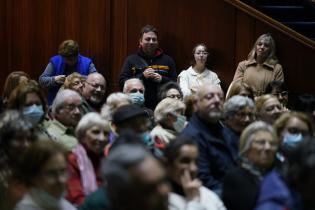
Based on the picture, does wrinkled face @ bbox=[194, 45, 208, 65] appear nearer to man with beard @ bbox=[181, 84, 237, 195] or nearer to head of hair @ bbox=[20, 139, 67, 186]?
man with beard @ bbox=[181, 84, 237, 195]

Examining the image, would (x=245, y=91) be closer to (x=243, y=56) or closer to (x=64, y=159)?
(x=243, y=56)

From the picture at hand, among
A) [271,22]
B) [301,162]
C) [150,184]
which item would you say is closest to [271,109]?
[301,162]

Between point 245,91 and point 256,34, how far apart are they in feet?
5.76

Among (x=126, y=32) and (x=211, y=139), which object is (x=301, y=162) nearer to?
(x=211, y=139)

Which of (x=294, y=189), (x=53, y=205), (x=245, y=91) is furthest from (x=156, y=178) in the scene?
(x=245, y=91)

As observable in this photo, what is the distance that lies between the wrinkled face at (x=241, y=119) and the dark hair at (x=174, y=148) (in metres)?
1.16

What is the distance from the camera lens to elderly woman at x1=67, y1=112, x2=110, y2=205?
331cm

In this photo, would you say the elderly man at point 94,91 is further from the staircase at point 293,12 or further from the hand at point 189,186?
the staircase at point 293,12

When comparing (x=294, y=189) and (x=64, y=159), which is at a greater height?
(x=64, y=159)

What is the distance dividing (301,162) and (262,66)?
3559 mm

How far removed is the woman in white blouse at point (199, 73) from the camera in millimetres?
6336

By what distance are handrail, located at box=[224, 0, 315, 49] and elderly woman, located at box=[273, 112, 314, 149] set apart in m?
2.65

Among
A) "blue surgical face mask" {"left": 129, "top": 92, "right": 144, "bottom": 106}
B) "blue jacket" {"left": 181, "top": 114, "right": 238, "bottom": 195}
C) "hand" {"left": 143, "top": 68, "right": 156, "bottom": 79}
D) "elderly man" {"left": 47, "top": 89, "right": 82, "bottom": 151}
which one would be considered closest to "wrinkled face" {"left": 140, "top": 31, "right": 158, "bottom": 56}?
"hand" {"left": 143, "top": 68, "right": 156, "bottom": 79}

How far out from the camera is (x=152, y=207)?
2.10 m
